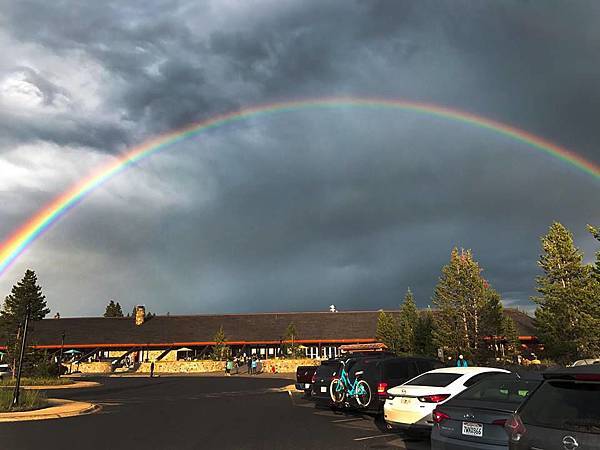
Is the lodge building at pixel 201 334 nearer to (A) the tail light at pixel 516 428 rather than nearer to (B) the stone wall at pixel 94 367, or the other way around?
(B) the stone wall at pixel 94 367

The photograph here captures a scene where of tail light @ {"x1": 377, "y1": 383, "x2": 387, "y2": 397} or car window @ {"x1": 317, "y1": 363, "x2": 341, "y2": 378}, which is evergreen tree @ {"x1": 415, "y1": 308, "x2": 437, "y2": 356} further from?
tail light @ {"x1": 377, "y1": 383, "x2": 387, "y2": 397}

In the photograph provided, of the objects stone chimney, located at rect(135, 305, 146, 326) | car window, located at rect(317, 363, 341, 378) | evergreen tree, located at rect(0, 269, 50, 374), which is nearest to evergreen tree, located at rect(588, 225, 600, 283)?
car window, located at rect(317, 363, 341, 378)

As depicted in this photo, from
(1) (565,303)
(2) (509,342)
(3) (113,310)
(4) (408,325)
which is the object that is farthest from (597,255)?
(3) (113,310)

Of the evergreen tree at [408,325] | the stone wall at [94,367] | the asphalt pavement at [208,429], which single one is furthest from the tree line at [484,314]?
the asphalt pavement at [208,429]

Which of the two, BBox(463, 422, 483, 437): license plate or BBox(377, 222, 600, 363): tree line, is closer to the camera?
BBox(463, 422, 483, 437): license plate

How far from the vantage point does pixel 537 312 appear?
30453mm

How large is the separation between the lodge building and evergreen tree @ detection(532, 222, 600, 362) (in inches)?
1035

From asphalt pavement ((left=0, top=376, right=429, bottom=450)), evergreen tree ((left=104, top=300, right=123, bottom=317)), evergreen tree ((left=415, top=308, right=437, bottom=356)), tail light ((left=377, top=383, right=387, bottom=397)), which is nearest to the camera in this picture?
asphalt pavement ((left=0, top=376, right=429, bottom=450))

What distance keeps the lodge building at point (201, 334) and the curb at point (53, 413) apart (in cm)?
3894

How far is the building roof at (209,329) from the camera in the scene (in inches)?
2331

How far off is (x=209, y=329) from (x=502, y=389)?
5840 centimetres

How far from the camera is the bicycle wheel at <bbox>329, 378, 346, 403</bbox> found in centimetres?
1484

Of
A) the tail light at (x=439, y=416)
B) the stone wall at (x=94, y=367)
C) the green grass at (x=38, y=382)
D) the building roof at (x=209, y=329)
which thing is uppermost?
the building roof at (x=209, y=329)

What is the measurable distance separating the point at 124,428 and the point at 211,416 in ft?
10.5
